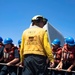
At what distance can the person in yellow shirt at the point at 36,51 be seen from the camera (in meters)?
6.28

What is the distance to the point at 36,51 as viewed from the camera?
6.31 meters

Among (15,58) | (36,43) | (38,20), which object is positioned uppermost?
(38,20)

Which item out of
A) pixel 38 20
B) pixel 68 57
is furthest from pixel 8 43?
pixel 38 20

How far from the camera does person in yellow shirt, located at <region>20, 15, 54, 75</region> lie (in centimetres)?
628

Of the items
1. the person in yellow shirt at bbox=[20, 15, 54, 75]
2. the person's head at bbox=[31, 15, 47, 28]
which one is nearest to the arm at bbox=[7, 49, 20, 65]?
the person in yellow shirt at bbox=[20, 15, 54, 75]

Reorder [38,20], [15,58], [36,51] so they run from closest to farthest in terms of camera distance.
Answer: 1. [36,51]
2. [38,20]
3. [15,58]

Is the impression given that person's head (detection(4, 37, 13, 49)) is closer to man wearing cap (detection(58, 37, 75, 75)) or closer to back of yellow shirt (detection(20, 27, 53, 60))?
man wearing cap (detection(58, 37, 75, 75))

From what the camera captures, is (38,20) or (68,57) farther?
(68,57)

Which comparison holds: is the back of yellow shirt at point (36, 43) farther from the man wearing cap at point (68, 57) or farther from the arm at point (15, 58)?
the man wearing cap at point (68, 57)

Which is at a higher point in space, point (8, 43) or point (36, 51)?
point (8, 43)

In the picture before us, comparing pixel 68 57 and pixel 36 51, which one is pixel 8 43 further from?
pixel 36 51

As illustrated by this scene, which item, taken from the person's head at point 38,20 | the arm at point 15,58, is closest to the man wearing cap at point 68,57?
the arm at point 15,58

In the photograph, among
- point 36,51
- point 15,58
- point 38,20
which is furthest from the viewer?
point 15,58

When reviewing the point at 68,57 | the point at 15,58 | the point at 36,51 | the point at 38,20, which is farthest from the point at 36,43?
the point at 68,57
